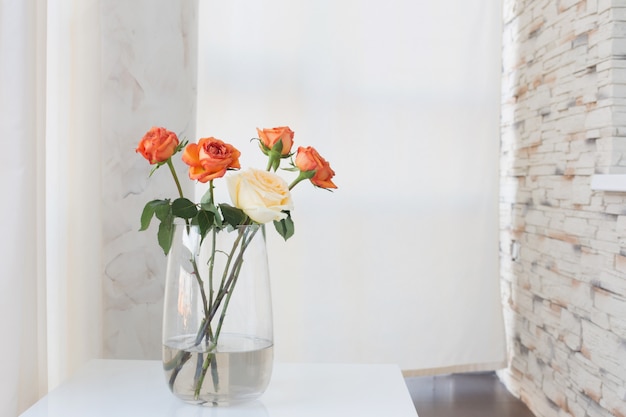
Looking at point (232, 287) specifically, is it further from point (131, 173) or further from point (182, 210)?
point (131, 173)

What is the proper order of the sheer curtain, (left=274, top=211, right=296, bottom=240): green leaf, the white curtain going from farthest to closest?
the white curtain
the sheer curtain
(left=274, top=211, right=296, bottom=240): green leaf

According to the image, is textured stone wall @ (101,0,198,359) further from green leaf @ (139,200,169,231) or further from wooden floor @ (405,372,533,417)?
wooden floor @ (405,372,533,417)

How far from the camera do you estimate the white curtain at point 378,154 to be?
1959 millimetres

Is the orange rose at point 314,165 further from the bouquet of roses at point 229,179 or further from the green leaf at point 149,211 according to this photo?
the green leaf at point 149,211

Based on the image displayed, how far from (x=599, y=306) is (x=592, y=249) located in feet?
0.44

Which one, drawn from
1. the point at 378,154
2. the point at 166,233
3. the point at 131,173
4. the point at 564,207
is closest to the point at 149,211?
the point at 166,233

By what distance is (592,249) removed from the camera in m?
1.70

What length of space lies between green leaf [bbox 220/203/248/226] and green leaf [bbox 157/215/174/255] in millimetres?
81

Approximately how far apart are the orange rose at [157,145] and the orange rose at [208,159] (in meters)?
0.04

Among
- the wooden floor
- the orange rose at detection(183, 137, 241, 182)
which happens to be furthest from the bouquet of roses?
the wooden floor

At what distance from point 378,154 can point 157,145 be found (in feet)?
3.50

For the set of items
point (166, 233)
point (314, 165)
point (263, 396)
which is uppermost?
point (314, 165)

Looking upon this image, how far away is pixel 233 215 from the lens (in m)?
1.06

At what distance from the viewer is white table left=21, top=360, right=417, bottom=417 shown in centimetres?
107
